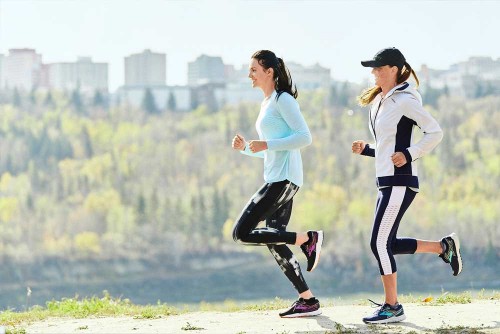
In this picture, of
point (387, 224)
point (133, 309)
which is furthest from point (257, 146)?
point (133, 309)

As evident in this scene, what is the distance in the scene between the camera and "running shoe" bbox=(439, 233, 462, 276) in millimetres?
5012

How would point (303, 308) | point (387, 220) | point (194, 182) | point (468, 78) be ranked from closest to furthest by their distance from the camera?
point (387, 220)
point (303, 308)
point (194, 182)
point (468, 78)

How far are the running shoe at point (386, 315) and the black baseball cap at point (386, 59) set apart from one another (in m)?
1.16

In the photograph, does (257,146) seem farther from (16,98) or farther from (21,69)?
(21,69)

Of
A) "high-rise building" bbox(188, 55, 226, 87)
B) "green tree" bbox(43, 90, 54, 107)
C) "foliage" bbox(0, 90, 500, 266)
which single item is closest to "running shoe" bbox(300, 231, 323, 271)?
"foliage" bbox(0, 90, 500, 266)

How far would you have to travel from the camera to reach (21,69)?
90000 mm

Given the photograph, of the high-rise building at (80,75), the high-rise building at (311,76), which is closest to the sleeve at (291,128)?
the high-rise building at (311,76)

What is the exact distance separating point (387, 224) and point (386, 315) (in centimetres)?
45

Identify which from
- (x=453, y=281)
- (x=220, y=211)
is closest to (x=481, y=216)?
(x=453, y=281)

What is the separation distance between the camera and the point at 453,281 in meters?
66.0

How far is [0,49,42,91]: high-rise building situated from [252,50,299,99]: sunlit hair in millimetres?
84414

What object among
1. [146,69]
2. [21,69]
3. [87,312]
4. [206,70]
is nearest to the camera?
[87,312]

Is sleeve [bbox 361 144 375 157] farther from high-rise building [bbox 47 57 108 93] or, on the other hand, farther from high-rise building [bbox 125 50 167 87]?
high-rise building [bbox 125 50 167 87]

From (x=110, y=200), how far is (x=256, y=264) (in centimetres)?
1354
